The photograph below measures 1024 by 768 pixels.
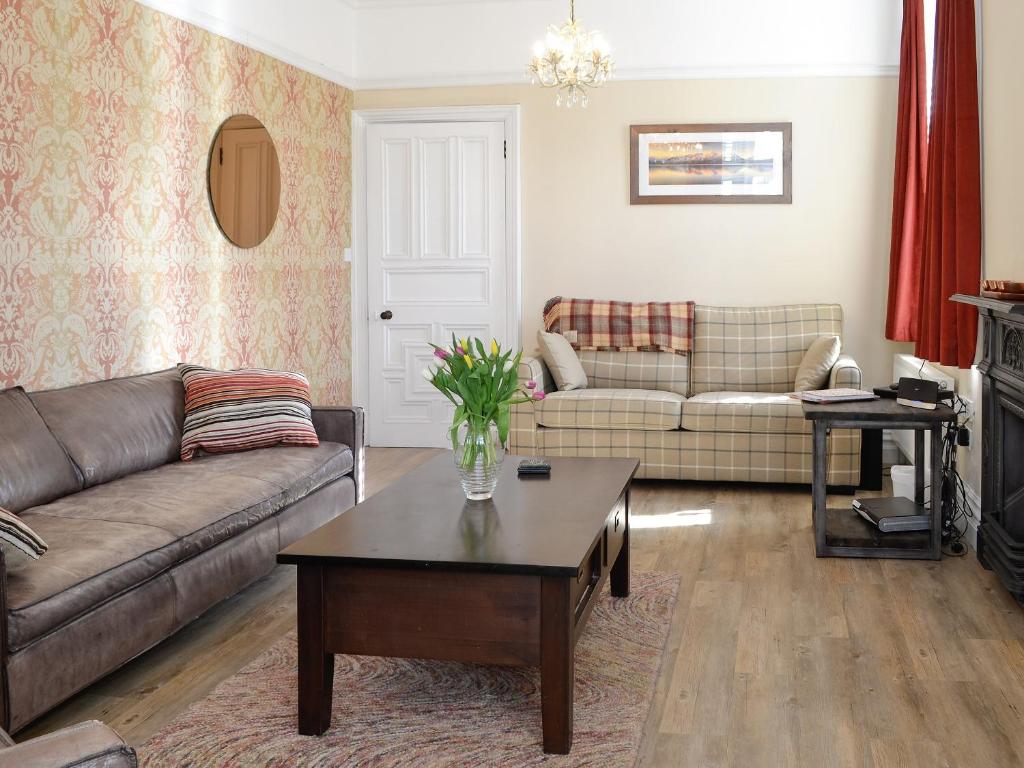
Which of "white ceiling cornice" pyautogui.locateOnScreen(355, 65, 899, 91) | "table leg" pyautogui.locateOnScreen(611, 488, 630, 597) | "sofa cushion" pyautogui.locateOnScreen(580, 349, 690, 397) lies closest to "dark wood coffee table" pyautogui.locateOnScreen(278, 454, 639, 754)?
"table leg" pyautogui.locateOnScreen(611, 488, 630, 597)

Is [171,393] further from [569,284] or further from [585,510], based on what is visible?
[569,284]

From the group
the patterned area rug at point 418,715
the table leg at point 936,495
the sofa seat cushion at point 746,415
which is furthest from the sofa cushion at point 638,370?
the patterned area rug at point 418,715

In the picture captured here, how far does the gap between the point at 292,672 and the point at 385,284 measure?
387cm

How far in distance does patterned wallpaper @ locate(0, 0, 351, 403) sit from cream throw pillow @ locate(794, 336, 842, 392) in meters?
2.66

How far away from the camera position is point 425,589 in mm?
2395

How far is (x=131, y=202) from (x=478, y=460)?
7.00ft

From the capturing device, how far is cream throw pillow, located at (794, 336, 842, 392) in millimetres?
5309

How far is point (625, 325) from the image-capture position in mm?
5816

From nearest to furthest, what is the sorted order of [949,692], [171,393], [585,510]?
[949,692] → [585,510] → [171,393]

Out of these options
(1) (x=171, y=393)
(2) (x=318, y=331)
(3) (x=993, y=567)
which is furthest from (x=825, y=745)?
(2) (x=318, y=331)

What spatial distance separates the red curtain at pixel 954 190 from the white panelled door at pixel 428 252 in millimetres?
2575

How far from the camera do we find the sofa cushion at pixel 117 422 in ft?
11.2

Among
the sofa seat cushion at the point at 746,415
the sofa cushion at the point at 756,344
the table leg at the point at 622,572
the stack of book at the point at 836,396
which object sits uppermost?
the sofa cushion at the point at 756,344

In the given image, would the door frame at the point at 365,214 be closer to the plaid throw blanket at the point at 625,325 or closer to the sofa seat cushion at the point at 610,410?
the plaid throw blanket at the point at 625,325
